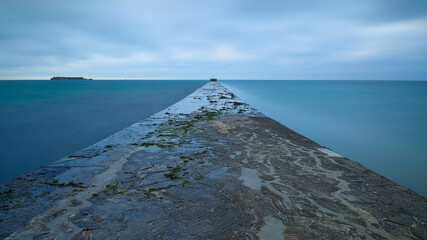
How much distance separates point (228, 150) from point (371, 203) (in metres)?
2.81

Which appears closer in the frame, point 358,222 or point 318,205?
point 358,222

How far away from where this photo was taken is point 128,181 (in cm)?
340

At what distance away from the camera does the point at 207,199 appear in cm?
292

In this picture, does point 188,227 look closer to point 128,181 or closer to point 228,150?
point 128,181

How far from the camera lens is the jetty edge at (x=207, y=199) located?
231 cm

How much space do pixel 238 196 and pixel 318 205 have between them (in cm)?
102

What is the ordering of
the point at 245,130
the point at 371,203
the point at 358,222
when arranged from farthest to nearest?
the point at 245,130, the point at 371,203, the point at 358,222

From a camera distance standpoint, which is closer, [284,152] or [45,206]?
[45,206]

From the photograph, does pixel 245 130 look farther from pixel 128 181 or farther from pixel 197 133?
pixel 128 181

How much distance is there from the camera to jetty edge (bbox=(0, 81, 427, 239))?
231 cm

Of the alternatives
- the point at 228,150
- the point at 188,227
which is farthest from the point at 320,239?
the point at 228,150

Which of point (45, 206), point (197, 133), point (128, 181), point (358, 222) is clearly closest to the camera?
point (358, 222)

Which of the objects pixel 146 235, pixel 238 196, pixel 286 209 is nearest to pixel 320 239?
pixel 286 209

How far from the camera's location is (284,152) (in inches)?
196
